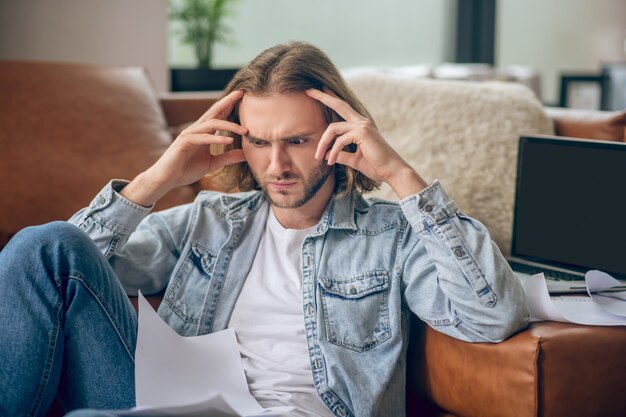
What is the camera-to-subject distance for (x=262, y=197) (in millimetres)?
1611

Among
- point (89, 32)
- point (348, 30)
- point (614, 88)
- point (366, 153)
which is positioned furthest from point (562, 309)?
point (614, 88)

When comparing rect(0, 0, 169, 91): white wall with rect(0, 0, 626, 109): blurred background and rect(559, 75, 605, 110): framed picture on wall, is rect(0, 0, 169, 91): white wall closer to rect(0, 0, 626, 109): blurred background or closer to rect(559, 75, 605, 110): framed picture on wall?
rect(0, 0, 626, 109): blurred background

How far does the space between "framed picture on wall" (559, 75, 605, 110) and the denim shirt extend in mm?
3934

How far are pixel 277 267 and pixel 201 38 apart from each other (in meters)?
2.71

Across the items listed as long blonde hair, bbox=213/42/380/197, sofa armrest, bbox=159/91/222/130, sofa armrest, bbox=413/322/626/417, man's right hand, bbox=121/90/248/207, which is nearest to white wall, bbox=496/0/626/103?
sofa armrest, bbox=159/91/222/130

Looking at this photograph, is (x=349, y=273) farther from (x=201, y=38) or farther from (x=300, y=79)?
(x=201, y=38)

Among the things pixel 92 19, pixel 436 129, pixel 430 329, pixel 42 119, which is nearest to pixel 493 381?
pixel 430 329

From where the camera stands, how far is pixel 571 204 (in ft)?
5.41

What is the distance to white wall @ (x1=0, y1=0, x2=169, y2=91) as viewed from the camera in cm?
338

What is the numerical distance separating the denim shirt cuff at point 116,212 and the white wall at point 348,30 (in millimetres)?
2765

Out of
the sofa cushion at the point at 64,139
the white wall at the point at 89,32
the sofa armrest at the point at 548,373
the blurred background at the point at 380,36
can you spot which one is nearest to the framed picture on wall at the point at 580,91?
the blurred background at the point at 380,36

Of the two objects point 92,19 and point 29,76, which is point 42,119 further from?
point 92,19

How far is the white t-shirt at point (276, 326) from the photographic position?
1.37m

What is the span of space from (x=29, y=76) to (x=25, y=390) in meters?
1.28
